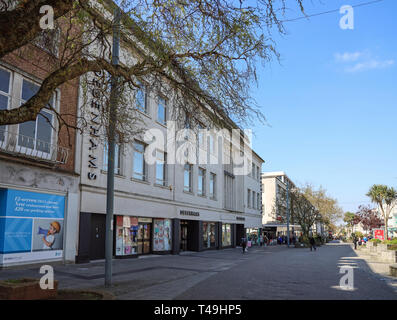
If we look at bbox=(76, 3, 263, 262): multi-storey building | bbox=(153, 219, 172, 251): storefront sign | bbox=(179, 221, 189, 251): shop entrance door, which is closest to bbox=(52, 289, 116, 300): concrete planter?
bbox=(76, 3, 263, 262): multi-storey building

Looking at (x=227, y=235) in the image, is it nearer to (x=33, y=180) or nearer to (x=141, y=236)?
(x=141, y=236)

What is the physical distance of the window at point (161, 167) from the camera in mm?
24906

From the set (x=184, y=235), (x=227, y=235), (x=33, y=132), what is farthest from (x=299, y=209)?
(x=33, y=132)

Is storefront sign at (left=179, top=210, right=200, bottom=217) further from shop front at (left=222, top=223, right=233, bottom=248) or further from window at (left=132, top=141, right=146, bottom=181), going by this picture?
shop front at (left=222, top=223, right=233, bottom=248)

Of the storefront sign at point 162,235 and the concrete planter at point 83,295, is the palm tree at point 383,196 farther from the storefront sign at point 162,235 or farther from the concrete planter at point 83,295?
the concrete planter at point 83,295

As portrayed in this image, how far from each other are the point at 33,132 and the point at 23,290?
920 centimetres

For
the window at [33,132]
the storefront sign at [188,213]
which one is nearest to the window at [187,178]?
the storefront sign at [188,213]

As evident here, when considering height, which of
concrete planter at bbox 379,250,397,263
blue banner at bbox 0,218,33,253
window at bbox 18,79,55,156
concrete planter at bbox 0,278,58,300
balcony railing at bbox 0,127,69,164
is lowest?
concrete planter at bbox 379,250,397,263

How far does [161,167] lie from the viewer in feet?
83.7

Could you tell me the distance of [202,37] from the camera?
866 centimetres

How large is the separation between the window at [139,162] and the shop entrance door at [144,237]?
3.02 metres

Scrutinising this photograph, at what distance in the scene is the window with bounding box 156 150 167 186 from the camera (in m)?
24.9
